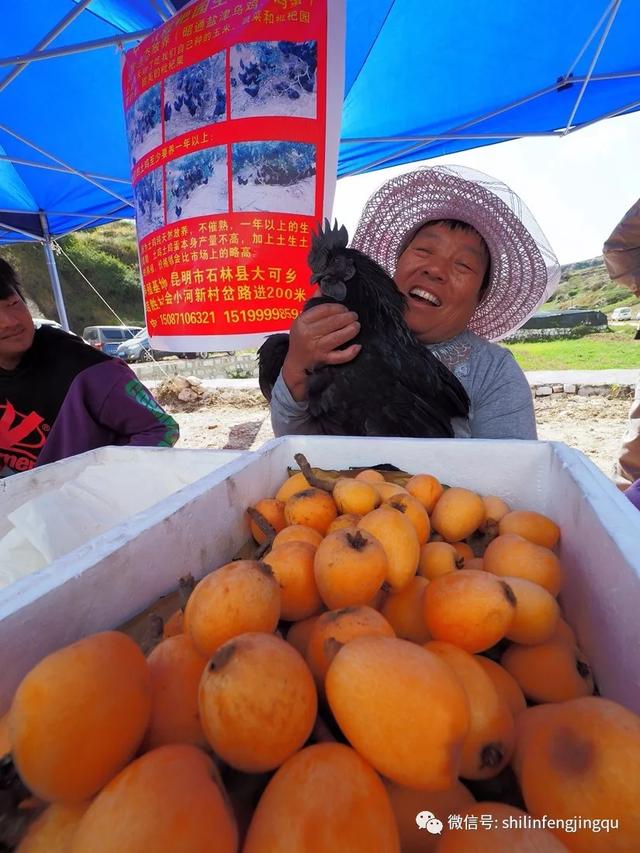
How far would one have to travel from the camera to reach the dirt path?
226 inches

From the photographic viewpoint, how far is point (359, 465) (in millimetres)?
1374

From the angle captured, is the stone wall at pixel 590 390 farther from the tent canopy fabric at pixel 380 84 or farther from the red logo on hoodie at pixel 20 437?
the red logo on hoodie at pixel 20 437

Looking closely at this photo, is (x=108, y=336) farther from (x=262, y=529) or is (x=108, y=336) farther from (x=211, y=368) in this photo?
(x=262, y=529)

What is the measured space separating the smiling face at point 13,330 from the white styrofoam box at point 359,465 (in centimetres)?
190

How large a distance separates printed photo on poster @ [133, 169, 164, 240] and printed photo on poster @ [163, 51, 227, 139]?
0.28m

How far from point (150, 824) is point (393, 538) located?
Answer: 514 millimetres

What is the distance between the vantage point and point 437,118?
4.55 metres

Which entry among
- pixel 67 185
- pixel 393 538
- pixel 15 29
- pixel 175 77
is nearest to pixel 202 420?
pixel 67 185

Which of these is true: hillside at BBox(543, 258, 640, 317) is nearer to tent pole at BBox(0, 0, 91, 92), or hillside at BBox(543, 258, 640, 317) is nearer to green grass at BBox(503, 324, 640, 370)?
green grass at BBox(503, 324, 640, 370)

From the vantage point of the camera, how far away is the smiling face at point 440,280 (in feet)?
6.87

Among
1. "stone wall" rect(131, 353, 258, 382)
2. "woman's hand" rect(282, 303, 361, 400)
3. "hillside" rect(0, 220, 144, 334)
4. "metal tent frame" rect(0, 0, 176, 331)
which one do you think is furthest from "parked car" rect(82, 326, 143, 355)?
"woman's hand" rect(282, 303, 361, 400)

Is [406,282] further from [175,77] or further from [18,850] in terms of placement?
[18,850]

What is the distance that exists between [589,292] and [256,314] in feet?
142

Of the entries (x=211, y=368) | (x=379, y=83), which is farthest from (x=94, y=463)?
(x=211, y=368)
